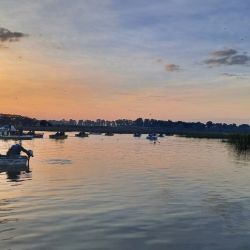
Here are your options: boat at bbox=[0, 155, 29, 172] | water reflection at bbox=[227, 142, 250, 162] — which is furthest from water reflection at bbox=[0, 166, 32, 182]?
water reflection at bbox=[227, 142, 250, 162]

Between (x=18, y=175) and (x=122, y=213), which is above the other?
(x=18, y=175)

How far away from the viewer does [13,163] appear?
51.7 metres

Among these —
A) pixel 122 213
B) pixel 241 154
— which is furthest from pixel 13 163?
pixel 241 154

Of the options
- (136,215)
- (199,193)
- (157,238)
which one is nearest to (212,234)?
(157,238)

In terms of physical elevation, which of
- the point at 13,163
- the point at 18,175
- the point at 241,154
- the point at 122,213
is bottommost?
the point at 122,213

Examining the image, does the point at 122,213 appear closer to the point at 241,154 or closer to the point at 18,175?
the point at 18,175

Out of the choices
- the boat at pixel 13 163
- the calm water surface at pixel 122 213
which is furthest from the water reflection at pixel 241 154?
the boat at pixel 13 163

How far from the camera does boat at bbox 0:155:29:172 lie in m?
50.8

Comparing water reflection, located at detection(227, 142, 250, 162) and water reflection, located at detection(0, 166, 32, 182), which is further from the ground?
water reflection, located at detection(227, 142, 250, 162)

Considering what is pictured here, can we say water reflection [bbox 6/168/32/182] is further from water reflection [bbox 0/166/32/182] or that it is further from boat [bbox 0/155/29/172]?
boat [bbox 0/155/29/172]

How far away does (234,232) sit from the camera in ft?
72.4

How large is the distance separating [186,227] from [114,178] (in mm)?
22354

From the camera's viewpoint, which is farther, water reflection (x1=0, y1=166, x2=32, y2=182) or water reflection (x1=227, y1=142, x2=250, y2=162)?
water reflection (x1=227, y1=142, x2=250, y2=162)

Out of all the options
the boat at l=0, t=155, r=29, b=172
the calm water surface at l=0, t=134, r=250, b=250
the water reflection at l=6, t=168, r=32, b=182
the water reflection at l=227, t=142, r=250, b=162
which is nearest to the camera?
the calm water surface at l=0, t=134, r=250, b=250
